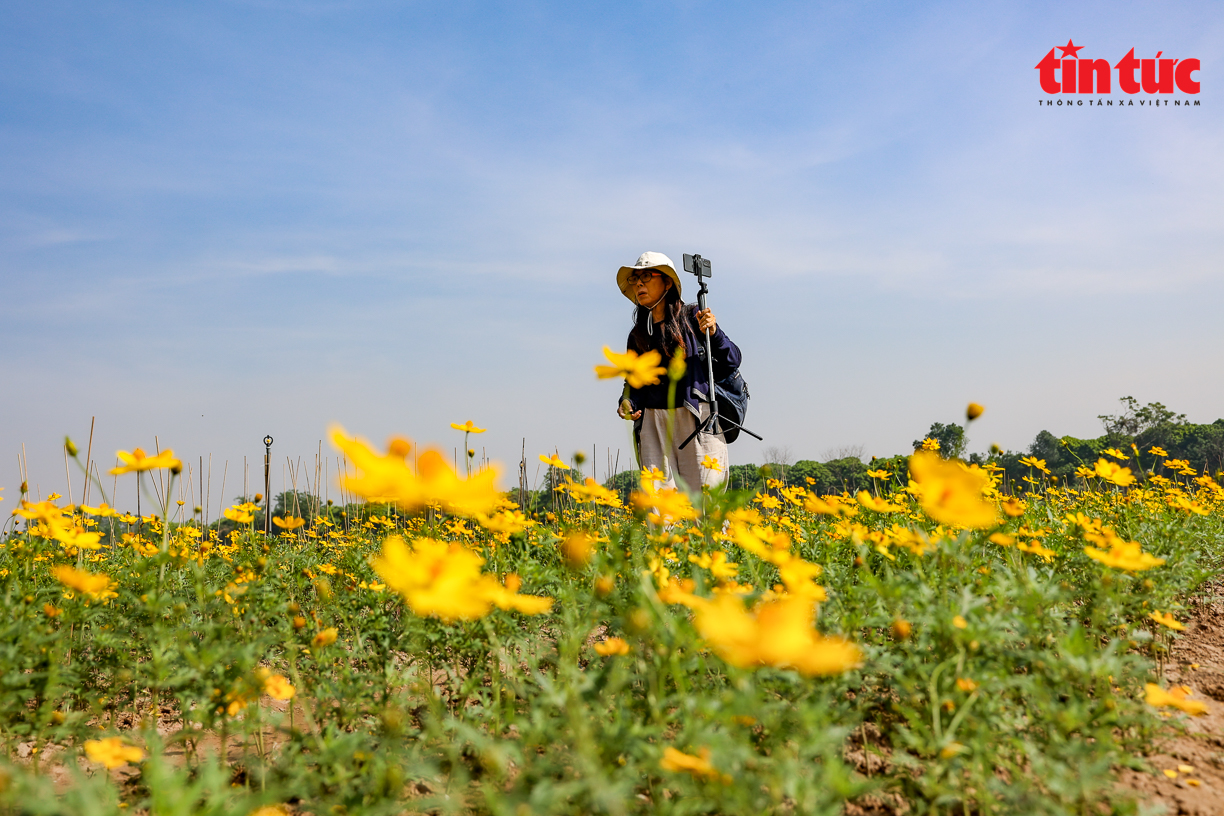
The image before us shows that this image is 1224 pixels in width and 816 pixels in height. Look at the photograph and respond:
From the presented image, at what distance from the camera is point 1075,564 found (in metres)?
2.06

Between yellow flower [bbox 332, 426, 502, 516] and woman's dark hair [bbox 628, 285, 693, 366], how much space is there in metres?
2.84

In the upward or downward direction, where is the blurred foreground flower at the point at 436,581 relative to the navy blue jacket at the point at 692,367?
downward

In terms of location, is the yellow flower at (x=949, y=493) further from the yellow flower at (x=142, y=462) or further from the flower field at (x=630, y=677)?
the yellow flower at (x=142, y=462)

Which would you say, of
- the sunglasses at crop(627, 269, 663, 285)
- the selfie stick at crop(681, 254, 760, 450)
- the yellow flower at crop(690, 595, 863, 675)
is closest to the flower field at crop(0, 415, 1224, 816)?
the yellow flower at crop(690, 595, 863, 675)

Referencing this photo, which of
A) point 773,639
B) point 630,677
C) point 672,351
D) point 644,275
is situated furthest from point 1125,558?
point 644,275

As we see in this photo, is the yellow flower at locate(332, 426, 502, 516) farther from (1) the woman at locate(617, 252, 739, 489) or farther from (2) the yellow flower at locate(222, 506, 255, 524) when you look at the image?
(1) the woman at locate(617, 252, 739, 489)

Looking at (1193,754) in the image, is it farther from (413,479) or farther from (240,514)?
(240,514)

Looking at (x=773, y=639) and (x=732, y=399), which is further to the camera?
(x=732, y=399)

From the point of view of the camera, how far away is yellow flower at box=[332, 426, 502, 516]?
80 cm

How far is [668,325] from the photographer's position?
12.1 feet

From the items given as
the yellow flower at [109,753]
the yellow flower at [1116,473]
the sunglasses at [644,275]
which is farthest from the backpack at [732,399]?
the yellow flower at [109,753]

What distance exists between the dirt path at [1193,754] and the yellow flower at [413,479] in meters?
1.21

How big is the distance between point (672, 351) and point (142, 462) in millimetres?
2445

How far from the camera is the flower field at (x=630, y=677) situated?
865 mm
